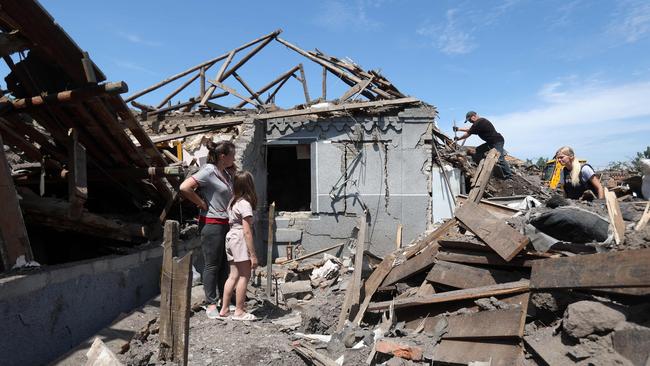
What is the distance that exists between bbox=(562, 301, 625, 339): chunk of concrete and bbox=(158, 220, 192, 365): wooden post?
9.13 ft

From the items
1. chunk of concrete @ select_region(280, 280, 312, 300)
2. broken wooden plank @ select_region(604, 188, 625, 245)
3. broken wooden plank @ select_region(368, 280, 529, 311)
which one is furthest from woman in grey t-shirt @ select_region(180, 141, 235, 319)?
broken wooden plank @ select_region(604, 188, 625, 245)

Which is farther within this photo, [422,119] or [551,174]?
[551,174]

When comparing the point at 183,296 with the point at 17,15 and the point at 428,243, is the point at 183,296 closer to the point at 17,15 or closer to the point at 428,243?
the point at 17,15

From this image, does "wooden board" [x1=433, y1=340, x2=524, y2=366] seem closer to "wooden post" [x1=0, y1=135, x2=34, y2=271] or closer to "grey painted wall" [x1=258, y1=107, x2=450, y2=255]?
"wooden post" [x1=0, y1=135, x2=34, y2=271]

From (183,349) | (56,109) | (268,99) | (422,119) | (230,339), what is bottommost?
(230,339)

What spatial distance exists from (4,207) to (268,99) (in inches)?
348

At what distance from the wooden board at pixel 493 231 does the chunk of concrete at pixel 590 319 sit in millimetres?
766

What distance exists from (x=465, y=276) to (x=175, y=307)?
2.92 m

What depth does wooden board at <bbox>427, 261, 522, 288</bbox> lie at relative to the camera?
437cm

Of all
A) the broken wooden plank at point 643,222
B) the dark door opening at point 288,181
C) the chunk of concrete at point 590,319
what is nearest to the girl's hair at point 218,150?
the chunk of concrete at point 590,319

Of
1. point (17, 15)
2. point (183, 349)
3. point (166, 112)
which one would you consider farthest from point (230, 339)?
point (166, 112)

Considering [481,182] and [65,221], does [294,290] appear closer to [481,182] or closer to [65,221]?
[481,182]

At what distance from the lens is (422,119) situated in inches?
381

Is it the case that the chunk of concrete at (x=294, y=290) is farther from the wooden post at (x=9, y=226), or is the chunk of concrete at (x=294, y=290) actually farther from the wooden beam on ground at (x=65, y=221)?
the wooden post at (x=9, y=226)
